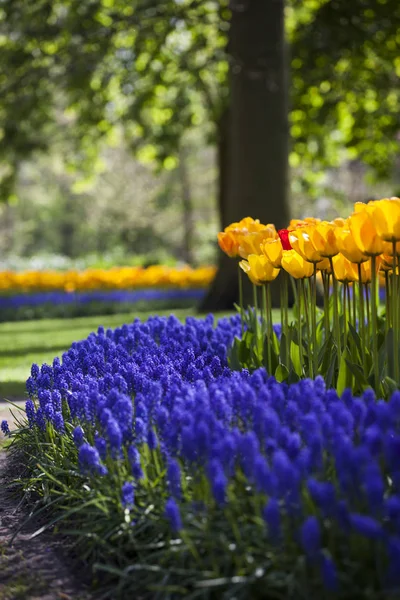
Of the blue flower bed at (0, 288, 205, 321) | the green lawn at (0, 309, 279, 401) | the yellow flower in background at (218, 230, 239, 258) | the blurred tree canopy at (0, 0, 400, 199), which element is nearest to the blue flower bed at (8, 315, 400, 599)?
the yellow flower in background at (218, 230, 239, 258)

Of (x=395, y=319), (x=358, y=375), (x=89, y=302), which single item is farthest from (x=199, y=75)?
(x=358, y=375)

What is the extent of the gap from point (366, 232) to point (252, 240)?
1.06 m

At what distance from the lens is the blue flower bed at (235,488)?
1.98 metres

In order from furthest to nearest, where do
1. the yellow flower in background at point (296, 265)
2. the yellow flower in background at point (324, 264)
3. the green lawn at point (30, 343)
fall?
the green lawn at point (30, 343), the yellow flower in background at point (324, 264), the yellow flower in background at point (296, 265)

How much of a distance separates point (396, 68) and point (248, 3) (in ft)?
16.1

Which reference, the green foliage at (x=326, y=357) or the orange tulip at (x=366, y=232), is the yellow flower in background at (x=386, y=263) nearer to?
the green foliage at (x=326, y=357)

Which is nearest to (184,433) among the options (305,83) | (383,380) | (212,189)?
(383,380)

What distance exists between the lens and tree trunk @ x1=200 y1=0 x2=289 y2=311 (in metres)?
9.25

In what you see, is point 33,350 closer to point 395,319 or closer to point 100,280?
point 100,280

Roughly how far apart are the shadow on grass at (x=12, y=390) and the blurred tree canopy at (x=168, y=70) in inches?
231

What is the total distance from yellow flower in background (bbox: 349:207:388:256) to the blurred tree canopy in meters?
8.09

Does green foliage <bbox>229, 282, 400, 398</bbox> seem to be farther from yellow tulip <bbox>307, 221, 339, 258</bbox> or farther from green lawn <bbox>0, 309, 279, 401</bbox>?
green lawn <bbox>0, 309, 279, 401</bbox>

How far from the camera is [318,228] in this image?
9.97ft

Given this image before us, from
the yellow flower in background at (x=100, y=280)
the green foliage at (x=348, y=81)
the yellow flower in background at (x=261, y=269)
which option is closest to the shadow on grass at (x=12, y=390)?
the yellow flower in background at (x=261, y=269)
